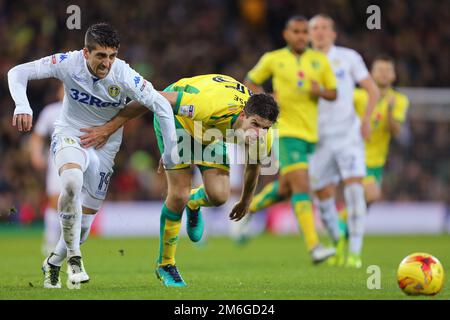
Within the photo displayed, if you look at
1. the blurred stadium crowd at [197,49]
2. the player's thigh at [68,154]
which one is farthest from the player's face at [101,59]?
the blurred stadium crowd at [197,49]

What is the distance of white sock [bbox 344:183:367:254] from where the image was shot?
1070 centimetres

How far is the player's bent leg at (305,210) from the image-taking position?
10.4m

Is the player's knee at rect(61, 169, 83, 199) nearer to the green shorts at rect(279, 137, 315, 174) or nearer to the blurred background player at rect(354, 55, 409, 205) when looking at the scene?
the green shorts at rect(279, 137, 315, 174)

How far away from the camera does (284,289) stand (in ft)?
23.5

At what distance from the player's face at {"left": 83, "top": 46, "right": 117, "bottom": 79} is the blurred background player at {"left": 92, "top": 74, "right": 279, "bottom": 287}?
453 mm

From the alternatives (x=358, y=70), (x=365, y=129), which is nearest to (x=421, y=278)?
(x=365, y=129)

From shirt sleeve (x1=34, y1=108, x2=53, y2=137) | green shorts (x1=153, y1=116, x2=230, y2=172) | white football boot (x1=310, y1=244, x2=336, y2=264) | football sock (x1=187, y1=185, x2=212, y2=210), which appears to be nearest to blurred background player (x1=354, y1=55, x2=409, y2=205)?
white football boot (x1=310, y1=244, x2=336, y2=264)

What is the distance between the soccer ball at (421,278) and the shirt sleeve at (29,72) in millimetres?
2944

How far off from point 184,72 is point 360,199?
10299 millimetres

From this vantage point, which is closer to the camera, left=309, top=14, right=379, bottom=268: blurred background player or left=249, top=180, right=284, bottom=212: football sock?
left=309, top=14, right=379, bottom=268: blurred background player

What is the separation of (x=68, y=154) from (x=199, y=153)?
53.4 inches
